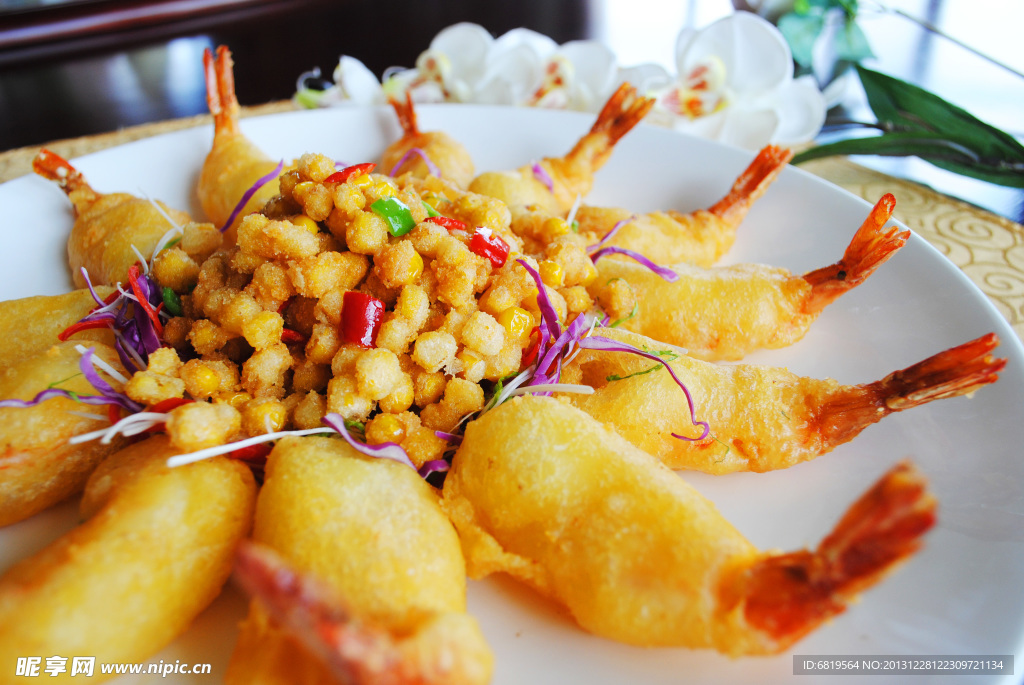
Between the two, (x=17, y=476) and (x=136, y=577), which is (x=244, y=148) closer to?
(x=17, y=476)

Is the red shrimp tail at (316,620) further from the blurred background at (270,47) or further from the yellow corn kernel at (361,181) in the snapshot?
the blurred background at (270,47)

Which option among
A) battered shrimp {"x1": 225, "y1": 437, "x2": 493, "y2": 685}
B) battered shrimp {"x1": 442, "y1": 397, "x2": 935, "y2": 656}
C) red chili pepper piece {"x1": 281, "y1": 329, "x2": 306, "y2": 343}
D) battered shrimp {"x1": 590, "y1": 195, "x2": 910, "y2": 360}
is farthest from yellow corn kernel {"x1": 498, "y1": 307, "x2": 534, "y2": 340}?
red chili pepper piece {"x1": 281, "y1": 329, "x2": 306, "y2": 343}

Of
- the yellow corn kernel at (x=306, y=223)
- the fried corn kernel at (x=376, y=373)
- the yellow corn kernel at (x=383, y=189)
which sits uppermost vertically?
the yellow corn kernel at (x=383, y=189)

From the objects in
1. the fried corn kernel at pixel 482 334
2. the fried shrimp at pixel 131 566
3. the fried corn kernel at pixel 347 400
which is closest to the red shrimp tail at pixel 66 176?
the fried shrimp at pixel 131 566

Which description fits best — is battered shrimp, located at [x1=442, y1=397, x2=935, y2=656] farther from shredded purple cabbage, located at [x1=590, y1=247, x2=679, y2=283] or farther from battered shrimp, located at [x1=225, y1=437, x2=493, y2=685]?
shredded purple cabbage, located at [x1=590, y1=247, x2=679, y2=283]

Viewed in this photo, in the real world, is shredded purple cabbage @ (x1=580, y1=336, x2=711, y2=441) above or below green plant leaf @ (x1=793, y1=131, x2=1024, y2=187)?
below

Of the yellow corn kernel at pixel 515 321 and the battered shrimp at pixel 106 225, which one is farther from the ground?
the yellow corn kernel at pixel 515 321

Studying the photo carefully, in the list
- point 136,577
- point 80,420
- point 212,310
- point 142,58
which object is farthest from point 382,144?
point 142,58
